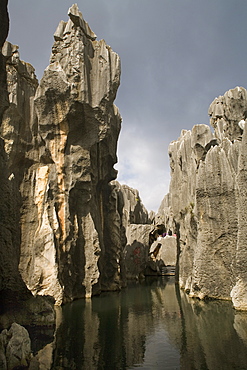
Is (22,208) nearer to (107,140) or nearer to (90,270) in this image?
(90,270)

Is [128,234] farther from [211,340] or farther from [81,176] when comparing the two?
[211,340]

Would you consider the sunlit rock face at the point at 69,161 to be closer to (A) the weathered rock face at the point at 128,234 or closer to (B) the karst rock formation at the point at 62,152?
(B) the karst rock formation at the point at 62,152

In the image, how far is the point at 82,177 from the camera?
19938 millimetres

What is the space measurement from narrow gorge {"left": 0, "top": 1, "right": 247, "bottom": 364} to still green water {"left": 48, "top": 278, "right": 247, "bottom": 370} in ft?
8.59

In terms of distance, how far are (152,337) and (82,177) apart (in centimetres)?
1174

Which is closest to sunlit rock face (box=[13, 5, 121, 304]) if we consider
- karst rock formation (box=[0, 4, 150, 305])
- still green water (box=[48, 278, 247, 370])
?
karst rock formation (box=[0, 4, 150, 305])

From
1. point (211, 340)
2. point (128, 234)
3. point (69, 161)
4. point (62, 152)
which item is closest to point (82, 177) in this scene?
point (69, 161)

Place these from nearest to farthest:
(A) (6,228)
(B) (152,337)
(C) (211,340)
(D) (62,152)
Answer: (A) (6,228), (C) (211,340), (B) (152,337), (D) (62,152)

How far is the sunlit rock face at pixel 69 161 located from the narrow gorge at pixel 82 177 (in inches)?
2.4

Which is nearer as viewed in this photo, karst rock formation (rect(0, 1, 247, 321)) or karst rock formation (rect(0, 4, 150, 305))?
karst rock formation (rect(0, 1, 247, 321))

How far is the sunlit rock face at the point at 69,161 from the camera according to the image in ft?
Result: 60.3

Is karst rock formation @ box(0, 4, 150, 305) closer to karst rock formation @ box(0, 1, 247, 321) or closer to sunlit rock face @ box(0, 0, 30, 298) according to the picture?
karst rock formation @ box(0, 1, 247, 321)

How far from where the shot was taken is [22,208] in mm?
20156

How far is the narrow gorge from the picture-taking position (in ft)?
52.2
